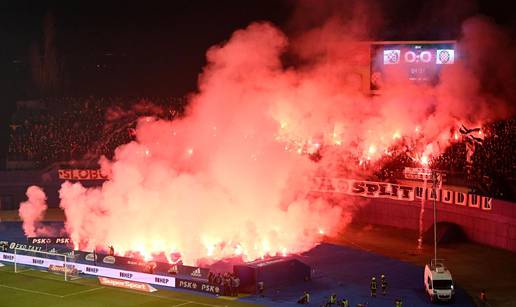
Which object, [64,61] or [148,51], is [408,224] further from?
[64,61]

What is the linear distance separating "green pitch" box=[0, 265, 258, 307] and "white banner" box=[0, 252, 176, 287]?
51 centimetres

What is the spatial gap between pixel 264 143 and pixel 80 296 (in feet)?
47.0

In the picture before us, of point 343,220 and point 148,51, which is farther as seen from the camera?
point 148,51

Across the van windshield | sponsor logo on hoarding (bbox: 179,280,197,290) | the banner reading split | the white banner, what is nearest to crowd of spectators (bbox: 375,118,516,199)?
the banner reading split

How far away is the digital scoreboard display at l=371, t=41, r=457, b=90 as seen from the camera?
50688 millimetres

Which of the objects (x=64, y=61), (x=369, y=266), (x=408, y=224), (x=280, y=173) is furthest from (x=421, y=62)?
(x=64, y=61)

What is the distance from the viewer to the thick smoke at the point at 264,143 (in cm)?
3991

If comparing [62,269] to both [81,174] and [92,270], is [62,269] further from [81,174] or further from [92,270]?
[81,174]

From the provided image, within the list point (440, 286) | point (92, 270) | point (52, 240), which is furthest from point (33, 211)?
point (440, 286)

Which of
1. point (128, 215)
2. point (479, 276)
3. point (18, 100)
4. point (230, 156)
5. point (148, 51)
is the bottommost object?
point (479, 276)

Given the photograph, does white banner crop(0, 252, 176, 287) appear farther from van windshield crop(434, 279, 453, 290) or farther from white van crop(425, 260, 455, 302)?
van windshield crop(434, 279, 453, 290)

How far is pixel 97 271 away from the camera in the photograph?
116 ft

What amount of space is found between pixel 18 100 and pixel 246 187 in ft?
121

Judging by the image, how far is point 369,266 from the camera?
122ft
